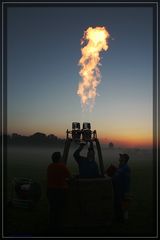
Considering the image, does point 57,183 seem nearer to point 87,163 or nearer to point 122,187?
point 87,163

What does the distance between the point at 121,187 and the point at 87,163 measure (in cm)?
103

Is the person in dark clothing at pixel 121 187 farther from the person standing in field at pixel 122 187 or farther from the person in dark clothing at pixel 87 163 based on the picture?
the person in dark clothing at pixel 87 163

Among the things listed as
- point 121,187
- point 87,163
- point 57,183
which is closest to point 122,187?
point 121,187

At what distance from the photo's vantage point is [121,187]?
1023 centimetres

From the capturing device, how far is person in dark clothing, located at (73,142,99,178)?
9695 millimetres

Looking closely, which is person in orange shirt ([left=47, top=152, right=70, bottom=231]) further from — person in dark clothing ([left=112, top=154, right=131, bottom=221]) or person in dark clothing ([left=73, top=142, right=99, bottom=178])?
person in dark clothing ([left=112, top=154, right=131, bottom=221])

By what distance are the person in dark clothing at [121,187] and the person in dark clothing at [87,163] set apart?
63cm

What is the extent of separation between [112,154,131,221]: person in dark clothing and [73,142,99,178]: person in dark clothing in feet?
2.07

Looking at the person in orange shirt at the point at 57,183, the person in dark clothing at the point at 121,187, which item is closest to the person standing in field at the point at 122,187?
the person in dark clothing at the point at 121,187

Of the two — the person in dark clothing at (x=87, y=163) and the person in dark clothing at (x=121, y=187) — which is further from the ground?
the person in dark clothing at (x=87, y=163)

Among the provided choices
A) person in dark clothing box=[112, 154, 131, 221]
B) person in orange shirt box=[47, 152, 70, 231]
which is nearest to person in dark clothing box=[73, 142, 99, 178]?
person in orange shirt box=[47, 152, 70, 231]

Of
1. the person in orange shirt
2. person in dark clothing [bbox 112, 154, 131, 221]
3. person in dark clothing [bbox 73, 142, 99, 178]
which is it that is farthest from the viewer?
person in dark clothing [bbox 112, 154, 131, 221]

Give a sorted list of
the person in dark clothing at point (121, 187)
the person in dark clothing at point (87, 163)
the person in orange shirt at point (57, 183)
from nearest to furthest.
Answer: the person in orange shirt at point (57, 183)
the person in dark clothing at point (87, 163)
the person in dark clothing at point (121, 187)

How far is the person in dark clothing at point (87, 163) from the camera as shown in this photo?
31.8 feet
